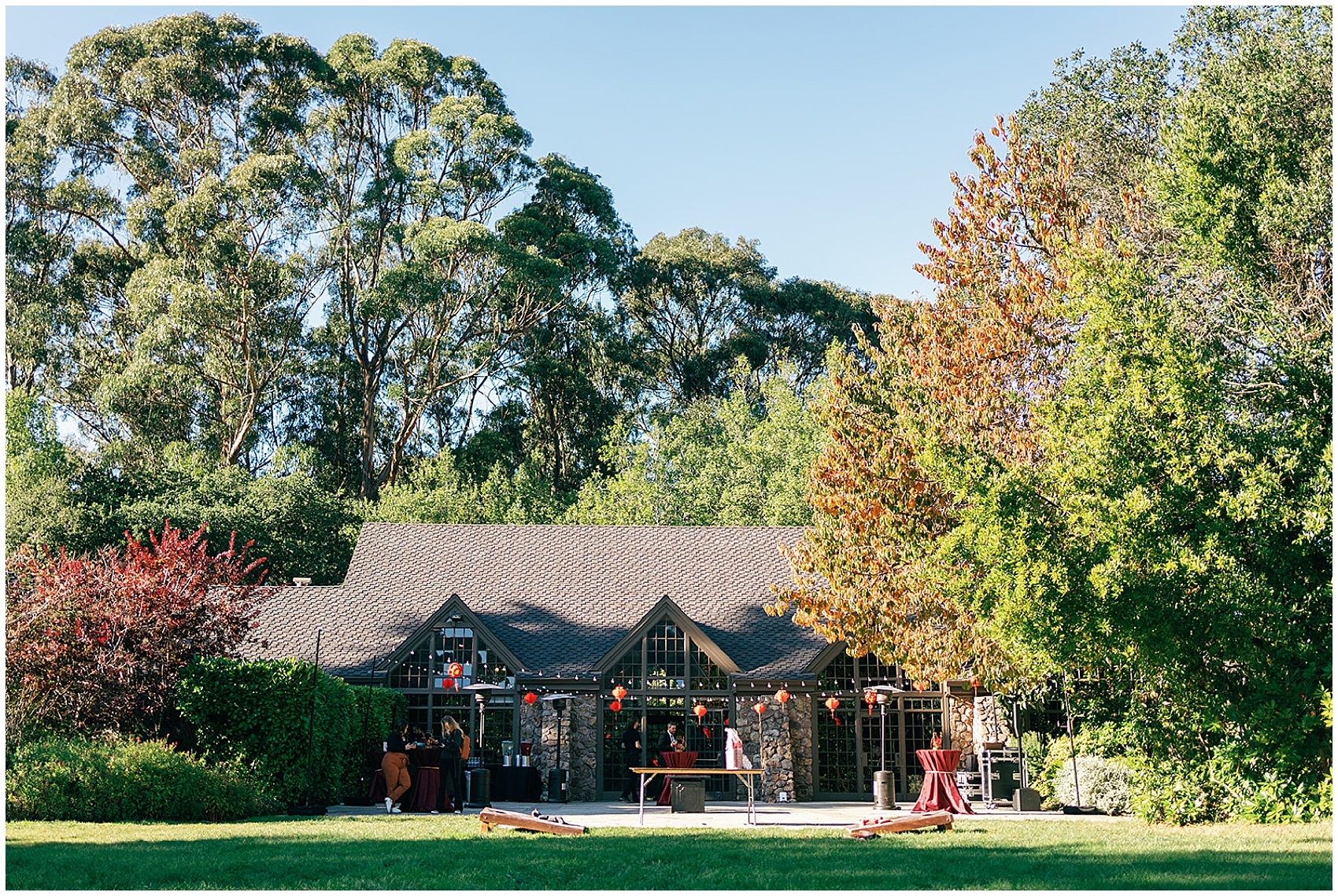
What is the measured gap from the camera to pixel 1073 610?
1302cm

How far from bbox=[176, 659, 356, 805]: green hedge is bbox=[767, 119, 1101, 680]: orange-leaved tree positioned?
318 inches

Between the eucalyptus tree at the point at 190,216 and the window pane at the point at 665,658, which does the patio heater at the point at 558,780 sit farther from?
the eucalyptus tree at the point at 190,216

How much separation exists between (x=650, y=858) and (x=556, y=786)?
9.87 meters

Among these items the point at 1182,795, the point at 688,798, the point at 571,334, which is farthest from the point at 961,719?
the point at 571,334

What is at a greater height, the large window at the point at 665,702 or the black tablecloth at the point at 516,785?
the large window at the point at 665,702

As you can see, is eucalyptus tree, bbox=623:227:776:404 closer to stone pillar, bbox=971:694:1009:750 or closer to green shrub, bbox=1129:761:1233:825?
stone pillar, bbox=971:694:1009:750

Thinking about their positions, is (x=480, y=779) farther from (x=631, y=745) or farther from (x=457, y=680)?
(x=631, y=745)

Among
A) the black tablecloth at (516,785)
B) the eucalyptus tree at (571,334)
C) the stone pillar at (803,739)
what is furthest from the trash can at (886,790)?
the eucalyptus tree at (571,334)

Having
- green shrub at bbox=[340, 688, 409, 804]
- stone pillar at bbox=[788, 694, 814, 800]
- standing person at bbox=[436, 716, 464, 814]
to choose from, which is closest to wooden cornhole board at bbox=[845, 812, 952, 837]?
standing person at bbox=[436, 716, 464, 814]

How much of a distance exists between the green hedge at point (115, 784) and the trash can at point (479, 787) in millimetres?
3941

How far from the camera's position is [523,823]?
13.1 m

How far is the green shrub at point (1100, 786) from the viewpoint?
1669 centimetres

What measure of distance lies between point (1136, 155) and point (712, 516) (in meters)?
18.2

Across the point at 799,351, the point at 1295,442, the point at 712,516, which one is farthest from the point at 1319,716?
the point at 799,351
